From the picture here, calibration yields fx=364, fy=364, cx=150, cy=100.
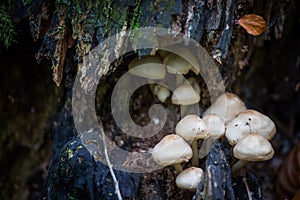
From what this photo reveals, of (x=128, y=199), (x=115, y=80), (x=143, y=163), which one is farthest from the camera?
(x=115, y=80)

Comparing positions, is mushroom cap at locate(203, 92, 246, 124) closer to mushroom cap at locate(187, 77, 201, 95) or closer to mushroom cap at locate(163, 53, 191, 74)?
mushroom cap at locate(187, 77, 201, 95)

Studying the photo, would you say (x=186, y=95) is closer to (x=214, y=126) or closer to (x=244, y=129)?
(x=214, y=126)

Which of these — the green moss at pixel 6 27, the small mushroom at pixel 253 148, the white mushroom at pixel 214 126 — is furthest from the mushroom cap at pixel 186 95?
the green moss at pixel 6 27

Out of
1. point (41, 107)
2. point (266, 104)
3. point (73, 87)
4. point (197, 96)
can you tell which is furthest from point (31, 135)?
point (266, 104)

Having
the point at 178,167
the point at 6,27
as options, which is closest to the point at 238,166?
the point at 178,167

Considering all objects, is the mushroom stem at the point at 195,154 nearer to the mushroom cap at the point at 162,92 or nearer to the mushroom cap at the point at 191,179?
the mushroom cap at the point at 191,179

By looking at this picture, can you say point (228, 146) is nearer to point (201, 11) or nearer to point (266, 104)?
point (201, 11)
